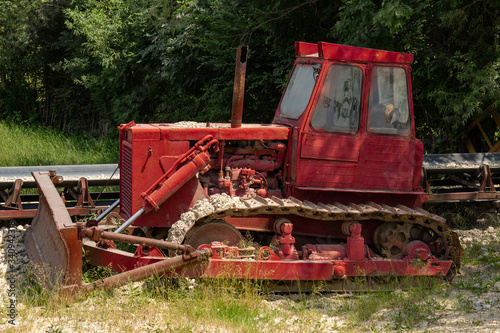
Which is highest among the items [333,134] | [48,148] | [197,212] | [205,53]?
[205,53]

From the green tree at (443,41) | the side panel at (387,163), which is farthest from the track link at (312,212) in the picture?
the green tree at (443,41)

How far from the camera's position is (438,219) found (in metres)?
7.02

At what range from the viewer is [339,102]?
695 cm

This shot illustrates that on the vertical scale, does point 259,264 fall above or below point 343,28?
below

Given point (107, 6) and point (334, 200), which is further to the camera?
point (107, 6)

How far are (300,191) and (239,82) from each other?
1397 mm

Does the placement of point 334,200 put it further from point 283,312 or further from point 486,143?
point 486,143

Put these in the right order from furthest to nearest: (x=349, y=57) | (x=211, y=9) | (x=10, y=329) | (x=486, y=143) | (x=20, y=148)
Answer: (x=20, y=148) < (x=211, y=9) < (x=486, y=143) < (x=349, y=57) < (x=10, y=329)

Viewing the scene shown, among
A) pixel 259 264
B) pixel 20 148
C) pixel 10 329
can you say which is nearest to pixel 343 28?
pixel 259 264

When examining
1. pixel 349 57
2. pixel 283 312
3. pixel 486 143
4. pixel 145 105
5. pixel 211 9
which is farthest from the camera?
pixel 145 105

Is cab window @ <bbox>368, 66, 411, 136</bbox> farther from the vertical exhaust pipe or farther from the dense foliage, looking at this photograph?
the dense foliage

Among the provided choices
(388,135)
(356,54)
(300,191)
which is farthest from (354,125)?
(300,191)

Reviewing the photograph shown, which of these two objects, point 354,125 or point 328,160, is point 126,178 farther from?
point 354,125

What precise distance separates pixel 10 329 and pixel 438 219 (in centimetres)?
450
